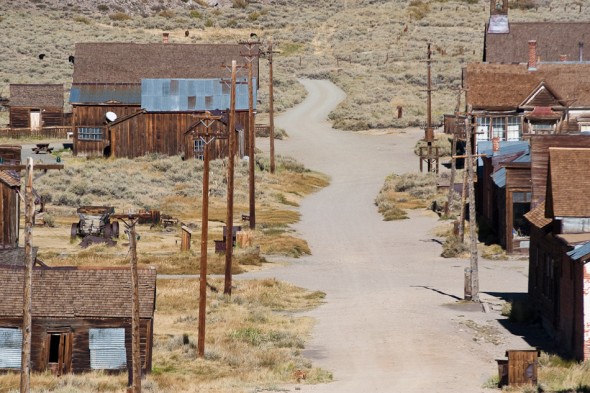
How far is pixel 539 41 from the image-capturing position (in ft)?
250

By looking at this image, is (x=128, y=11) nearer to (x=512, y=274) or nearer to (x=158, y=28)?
(x=158, y=28)

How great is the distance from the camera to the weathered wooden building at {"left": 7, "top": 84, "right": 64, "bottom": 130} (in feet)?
276

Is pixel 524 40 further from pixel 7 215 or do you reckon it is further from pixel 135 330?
pixel 135 330

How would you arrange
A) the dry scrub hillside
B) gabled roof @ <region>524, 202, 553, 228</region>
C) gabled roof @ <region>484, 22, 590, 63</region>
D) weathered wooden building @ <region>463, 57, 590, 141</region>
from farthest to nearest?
the dry scrub hillside < gabled roof @ <region>484, 22, 590, 63</region> < weathered wooden building @ <region>463, 57, 590, 141</region> < gabled roof @ <region>524, 202, 553, 228</region>

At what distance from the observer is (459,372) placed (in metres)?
28.9

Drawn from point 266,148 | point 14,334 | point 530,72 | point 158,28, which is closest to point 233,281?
point 14,334

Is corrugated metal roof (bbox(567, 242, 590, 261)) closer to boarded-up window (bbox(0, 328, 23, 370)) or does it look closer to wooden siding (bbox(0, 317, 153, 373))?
wooden siding (bbox(0, 317, 153, 373))

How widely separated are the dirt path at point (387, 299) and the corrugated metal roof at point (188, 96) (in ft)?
25.5

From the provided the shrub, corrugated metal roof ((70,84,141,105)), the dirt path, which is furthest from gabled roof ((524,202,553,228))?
the shrub

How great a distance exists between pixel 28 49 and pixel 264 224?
63.9 metres

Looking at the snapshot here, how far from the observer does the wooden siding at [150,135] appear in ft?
239

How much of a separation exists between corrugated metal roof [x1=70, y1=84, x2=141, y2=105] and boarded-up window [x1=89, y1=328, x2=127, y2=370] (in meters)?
45.5

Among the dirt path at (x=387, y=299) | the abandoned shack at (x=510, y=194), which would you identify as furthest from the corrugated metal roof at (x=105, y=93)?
the abandoned shack at (x=510, y=194)

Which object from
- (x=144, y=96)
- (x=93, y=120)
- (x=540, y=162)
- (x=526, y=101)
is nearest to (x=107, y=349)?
(x=540, y=162)
